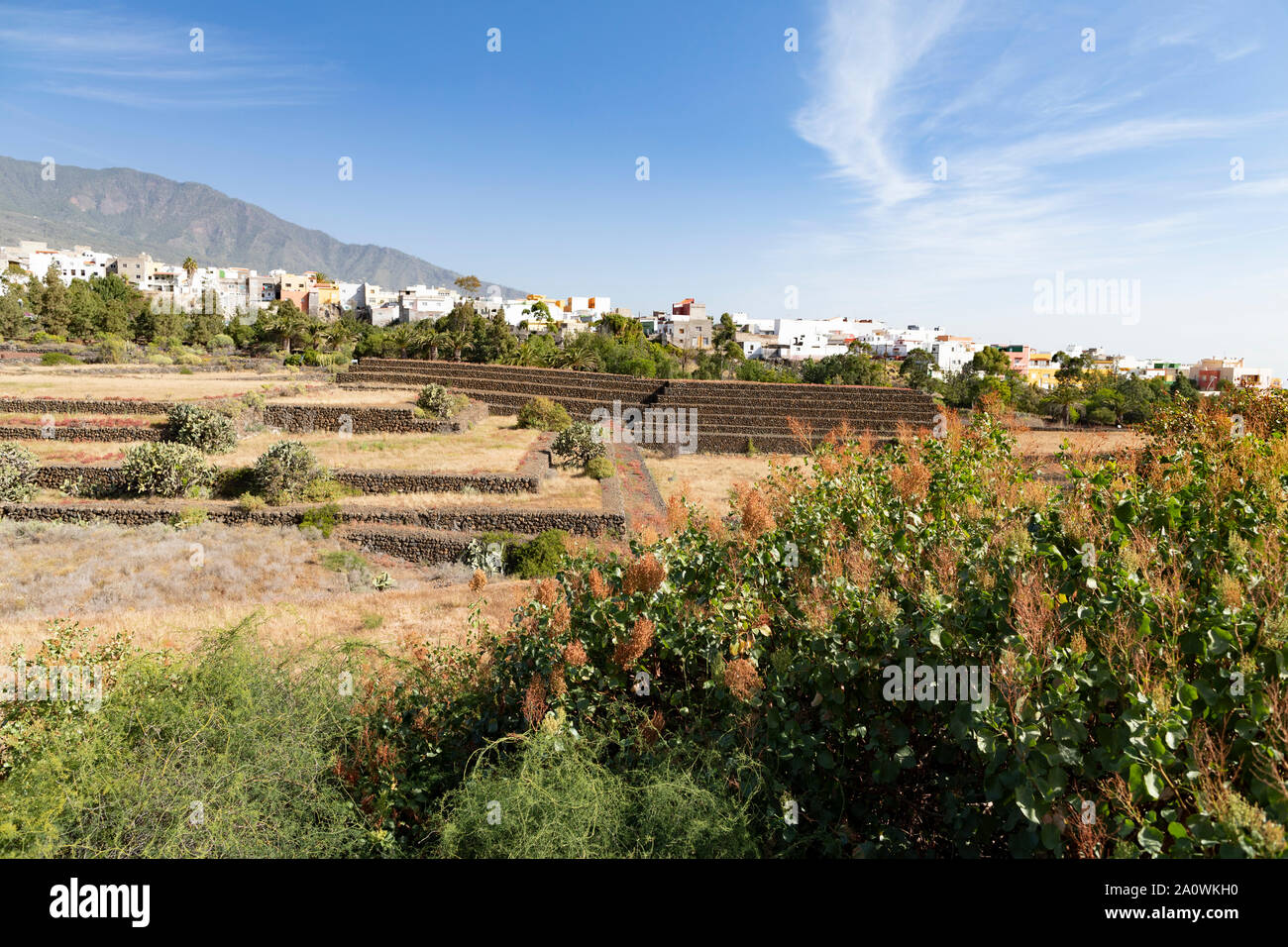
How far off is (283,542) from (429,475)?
3.64m

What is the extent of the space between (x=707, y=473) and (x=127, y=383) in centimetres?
2060

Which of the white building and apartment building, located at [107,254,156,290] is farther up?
apartment building, located at [107,254,156,290]

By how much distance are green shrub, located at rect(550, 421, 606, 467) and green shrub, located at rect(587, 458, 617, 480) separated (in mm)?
327

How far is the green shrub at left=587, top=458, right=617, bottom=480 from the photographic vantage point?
57.4 ft

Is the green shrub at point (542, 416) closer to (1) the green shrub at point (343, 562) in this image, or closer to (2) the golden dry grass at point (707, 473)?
(2) the golden dry grass at point (707, 473)

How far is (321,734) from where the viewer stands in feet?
12.0

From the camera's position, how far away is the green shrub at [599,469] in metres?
17.5

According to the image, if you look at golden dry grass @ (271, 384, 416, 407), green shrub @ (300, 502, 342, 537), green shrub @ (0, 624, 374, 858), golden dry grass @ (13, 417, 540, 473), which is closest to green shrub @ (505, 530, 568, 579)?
green shrub @ (300, 502, 342, 537)

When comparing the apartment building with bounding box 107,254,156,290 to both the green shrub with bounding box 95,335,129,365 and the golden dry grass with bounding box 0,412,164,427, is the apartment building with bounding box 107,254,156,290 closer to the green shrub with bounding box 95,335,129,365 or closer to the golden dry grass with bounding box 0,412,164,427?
the green shrub with bounding box 95,335,129,365

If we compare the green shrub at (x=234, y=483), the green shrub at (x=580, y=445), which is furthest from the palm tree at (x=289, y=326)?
the green shrub at (x=234, y=483)

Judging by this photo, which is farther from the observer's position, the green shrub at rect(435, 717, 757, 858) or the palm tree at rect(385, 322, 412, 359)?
the palm tree at rect(385, 322, 412, 359)

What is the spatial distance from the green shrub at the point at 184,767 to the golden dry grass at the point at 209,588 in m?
2.23

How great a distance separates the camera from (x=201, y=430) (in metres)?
16.5
